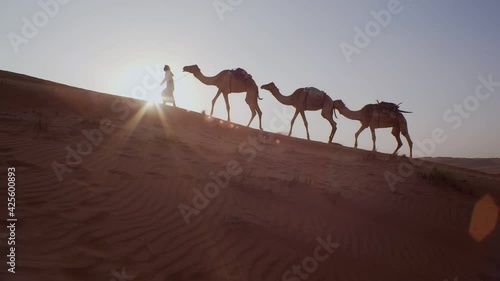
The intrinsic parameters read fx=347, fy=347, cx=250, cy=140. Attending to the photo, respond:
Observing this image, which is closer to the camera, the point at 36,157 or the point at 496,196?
the point at 36,157

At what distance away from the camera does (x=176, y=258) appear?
4070mm

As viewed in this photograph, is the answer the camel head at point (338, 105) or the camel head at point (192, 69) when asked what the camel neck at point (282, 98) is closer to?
the camel head at point (338, 105)

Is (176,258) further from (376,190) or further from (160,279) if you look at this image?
(376,190)

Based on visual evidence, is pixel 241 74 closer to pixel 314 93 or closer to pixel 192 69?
pixel 192 69

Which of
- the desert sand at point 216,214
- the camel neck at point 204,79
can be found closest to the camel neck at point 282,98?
the camel neck at point 204,79

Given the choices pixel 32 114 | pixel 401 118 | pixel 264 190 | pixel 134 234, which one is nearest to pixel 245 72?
pixel 401 118

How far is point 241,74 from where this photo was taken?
15.6 meters

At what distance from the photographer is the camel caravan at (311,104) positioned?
49.2 ft

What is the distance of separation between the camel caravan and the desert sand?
16.8ft

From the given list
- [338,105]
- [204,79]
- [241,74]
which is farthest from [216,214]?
[338,105]

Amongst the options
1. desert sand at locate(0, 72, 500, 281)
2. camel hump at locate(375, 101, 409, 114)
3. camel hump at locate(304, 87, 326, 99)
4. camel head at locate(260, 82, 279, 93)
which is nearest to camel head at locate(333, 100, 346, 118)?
camel hump at locate(304, 87, 326, 99)

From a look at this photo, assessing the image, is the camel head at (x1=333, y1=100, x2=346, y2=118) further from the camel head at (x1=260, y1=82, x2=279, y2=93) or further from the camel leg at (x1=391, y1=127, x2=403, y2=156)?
the camel head at (x1=260, y1=82, x2=279, y2=93)

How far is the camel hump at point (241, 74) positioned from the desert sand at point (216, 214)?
6112 millimetres

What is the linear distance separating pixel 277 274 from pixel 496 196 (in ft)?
26.6
